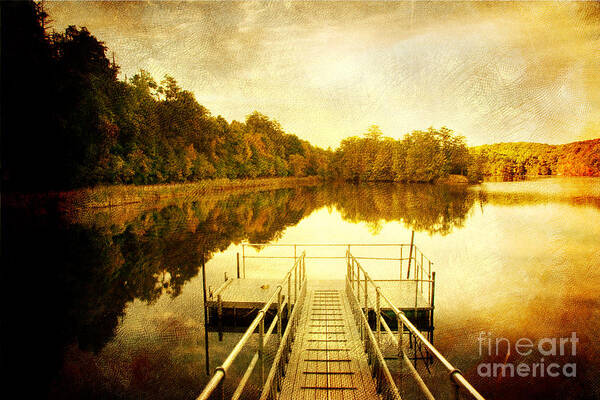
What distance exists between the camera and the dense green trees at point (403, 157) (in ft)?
242

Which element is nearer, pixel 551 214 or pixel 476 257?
pixel 476 257

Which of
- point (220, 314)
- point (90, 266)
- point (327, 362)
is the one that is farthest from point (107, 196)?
point (327, 362)

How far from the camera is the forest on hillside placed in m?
25.0

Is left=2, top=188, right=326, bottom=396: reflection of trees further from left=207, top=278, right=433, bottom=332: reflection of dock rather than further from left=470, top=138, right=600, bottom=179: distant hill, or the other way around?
left=470, top=138, right=600, bottom=179: distant hill

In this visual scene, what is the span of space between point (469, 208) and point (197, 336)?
3387cm

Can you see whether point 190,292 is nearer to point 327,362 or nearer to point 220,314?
point 220,314

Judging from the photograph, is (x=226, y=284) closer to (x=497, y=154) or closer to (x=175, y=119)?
(x=175, y=119)

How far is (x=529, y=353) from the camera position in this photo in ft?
25.5

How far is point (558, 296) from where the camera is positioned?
11.3 metres

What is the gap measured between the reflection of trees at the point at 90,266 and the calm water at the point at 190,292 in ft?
0.19

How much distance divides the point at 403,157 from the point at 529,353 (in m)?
74.6

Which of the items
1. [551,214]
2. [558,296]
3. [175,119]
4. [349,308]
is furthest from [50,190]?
[551,214]

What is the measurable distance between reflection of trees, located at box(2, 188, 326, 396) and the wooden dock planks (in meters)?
5.03

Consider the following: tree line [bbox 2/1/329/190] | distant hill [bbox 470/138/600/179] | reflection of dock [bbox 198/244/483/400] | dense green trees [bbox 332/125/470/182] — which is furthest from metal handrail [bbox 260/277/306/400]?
dense green trees [bbox 332/125/470/182]
